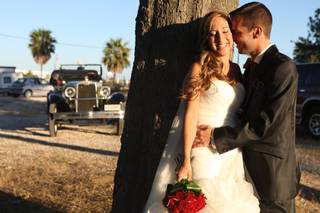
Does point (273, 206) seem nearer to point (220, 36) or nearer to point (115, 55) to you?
point (220, 36)

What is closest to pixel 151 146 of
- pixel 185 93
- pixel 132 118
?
pixel 132 118

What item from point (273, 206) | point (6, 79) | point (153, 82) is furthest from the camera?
point (6, 79)

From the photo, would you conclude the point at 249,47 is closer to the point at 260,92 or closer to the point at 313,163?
the point at 260,92

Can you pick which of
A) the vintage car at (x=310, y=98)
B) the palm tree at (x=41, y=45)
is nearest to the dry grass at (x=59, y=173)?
the vintage car at (x=310, y=98)

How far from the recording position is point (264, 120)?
2.77 metres

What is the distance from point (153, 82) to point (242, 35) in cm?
76

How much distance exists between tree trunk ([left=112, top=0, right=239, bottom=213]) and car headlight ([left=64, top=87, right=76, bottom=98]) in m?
10.2

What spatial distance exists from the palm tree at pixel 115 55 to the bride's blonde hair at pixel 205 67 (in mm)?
62421

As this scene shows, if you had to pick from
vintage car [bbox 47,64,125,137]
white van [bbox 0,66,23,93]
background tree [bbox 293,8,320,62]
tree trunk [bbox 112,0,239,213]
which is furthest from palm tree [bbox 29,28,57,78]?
tree trunk [bbox 112,0,239,213]

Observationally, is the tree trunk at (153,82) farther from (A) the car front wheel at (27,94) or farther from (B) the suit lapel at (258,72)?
(A) the car front wheel at (27,94)

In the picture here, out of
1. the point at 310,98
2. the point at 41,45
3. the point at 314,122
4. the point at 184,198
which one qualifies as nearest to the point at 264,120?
the point at 184,198

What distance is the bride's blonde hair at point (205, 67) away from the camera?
9.23 feet

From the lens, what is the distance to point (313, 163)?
878 centimetres

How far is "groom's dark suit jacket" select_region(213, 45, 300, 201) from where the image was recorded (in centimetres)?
279
